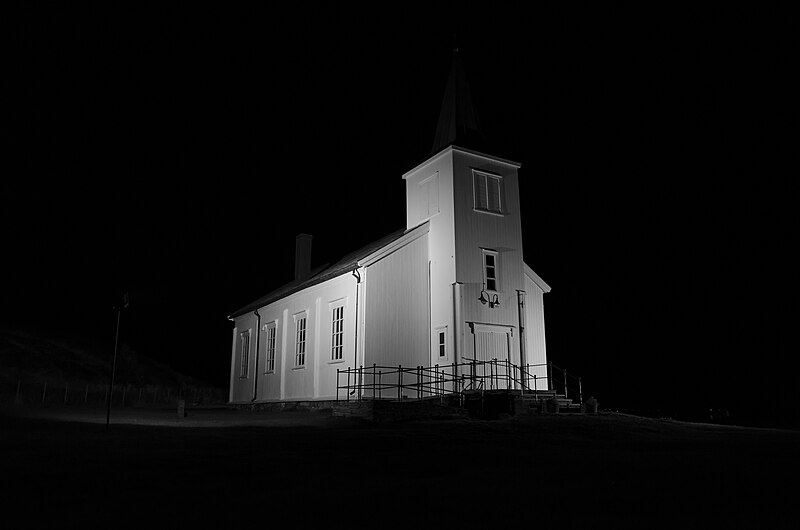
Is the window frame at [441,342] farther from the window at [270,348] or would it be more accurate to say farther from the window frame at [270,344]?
the window at [270,348]

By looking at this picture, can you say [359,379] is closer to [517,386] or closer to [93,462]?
[517,386]

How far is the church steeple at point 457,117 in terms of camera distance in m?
24.3

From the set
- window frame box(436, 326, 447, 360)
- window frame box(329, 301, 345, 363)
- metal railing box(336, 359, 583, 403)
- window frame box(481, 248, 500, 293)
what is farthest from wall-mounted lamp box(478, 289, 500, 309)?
window frame box(329, 301, 345, 363)

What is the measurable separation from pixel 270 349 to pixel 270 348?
0.06m

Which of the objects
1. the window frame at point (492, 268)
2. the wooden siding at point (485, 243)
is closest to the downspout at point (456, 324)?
the wooden siding at point (485, 243)

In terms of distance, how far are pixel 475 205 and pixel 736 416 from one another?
33.7m

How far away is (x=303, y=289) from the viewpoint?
25.7m

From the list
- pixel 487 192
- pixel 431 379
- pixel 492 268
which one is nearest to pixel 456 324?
pixel 431 379

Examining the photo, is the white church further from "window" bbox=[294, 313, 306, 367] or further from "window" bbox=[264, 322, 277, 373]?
"window" bbox=[264, 322, 277, 373]

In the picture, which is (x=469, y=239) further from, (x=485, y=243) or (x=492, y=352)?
(x=492, y=352)

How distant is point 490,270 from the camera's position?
2320 centimetres

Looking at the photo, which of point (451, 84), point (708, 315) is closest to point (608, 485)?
point (451, 84)

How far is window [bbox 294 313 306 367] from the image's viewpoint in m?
25.5

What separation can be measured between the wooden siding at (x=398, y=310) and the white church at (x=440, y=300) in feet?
0.12
